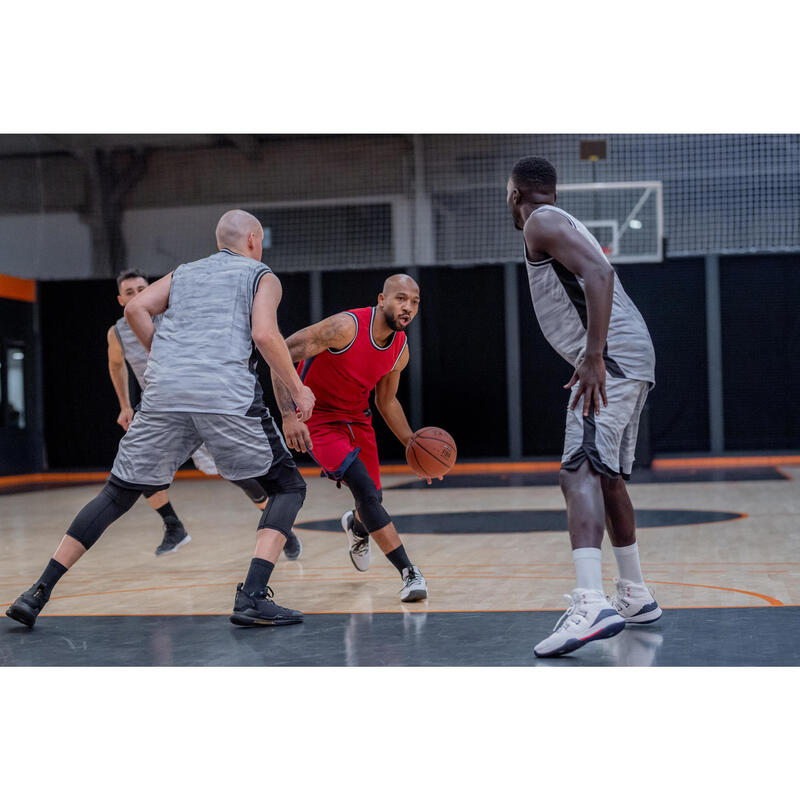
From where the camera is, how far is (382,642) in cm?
350

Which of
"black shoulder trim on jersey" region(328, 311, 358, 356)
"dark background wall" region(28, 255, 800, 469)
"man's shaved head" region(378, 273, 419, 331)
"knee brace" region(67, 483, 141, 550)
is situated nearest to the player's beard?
"man's shaved head" region(378, 273, 419, 331)

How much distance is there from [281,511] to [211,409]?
474 mm

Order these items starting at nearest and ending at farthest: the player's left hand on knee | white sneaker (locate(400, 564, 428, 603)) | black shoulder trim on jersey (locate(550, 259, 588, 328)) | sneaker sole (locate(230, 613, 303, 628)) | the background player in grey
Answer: the player's left hand on knee → black shoulder trim on jersey (locate(550, 259, 588, 328)) → sneaker sole (locate(230, 613, 303, 628)) → white sneaker (locate(400, 564, 428, 603)) → the background player in grey

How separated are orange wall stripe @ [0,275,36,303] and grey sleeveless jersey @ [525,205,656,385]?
12.3 meters

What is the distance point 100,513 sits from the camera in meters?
3.91

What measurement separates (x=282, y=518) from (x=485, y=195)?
11461mm

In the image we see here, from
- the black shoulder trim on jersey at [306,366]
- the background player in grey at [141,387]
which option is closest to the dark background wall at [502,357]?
the background player in grey at [141,387]

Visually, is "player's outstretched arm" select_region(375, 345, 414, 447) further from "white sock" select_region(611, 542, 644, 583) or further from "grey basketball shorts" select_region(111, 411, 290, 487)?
"white sock" select_region(611, 542, 644, 583)

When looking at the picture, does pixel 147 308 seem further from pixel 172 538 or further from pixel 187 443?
pixel 172 538

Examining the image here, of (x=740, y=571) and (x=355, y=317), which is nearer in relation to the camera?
(x=355, y=317)

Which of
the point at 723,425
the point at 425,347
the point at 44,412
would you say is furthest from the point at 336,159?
the point at 723,425

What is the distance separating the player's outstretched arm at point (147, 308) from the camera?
3.88 metres

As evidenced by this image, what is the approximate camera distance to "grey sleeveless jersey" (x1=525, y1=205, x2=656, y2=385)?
3.43 m

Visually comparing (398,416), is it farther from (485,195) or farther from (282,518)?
(485,195)
